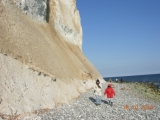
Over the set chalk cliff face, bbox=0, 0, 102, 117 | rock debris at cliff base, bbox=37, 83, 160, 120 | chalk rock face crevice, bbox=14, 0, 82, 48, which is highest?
chalk rock face crevice, bbox=14, 0, 82, 48

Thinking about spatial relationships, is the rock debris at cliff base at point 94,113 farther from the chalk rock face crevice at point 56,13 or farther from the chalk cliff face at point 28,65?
the chalk rock face crevice at point 56,13

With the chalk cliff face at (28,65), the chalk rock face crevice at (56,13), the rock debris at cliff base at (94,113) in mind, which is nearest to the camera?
the rock debris at cliff base at (94,113)

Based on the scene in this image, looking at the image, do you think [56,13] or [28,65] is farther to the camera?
[56,13]

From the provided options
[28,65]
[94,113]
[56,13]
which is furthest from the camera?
Answer: [56,13]

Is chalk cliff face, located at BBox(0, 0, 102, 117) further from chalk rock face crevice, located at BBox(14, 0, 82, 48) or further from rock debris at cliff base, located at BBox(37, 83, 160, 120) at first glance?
rock debris at cliff base, located at BBox(37, 83, 160, 120)

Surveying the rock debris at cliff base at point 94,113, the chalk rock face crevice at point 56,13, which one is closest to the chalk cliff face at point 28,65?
the chalk rock face crevice at point 56,13

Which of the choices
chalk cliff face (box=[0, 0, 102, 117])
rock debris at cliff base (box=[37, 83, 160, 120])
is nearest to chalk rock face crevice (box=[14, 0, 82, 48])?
chalk cliff face (box=[0, 0, 102, 117])

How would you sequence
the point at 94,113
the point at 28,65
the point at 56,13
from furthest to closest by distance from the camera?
the point at 56,13
the point at 28,65
the point at 94,113

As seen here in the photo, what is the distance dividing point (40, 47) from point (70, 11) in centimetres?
2513

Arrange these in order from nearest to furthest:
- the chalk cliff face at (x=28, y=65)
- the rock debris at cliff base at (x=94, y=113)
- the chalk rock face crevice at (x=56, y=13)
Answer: the rock debris at cliff base at (x=94, y=113), the chalk cliff face at (x=28, y=65), the chalk rock face crevice at (x=56, y=13)

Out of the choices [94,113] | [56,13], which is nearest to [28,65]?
[94,113]

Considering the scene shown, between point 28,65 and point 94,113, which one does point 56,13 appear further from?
point 94,113

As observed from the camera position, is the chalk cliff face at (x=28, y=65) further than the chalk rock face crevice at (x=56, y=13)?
No

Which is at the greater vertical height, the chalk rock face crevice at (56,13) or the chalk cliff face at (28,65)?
the chalk rock face crevice at (56,13)
